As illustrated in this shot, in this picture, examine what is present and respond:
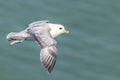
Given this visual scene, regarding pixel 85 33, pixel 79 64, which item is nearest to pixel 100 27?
pixel 85 33

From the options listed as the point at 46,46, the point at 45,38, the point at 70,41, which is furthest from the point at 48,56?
the point at 70,41

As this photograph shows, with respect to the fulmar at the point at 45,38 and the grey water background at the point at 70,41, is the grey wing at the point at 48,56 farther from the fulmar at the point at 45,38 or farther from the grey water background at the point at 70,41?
the grey water background at the point at 70,41

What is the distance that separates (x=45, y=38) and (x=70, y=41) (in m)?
4.97

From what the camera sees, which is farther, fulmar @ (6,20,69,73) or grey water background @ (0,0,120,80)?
grey water background @ (0,0,120,80)

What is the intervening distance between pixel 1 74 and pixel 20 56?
2.63 ft

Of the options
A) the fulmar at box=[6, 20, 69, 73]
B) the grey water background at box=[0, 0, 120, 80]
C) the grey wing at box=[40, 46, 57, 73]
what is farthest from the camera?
the grey water background at box=[0, 0, 120, 80]

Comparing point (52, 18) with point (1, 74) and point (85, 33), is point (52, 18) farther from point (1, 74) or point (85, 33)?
point (1, 74)

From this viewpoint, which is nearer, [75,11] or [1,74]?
[1,74]

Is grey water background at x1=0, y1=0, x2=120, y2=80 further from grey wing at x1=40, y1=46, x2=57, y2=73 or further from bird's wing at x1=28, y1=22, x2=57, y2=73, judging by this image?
grey wing at x1=40, y1=46, x2=57, y2=73

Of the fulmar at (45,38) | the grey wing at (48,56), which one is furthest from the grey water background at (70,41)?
the grey wing at (48,56)

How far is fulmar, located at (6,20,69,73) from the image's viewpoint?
50.6 feet

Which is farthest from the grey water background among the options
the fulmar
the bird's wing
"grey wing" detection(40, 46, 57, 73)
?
"grey wing" detection(40, 46, 57, 73)

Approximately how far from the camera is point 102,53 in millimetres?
20688

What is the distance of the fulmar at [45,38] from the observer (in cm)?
1542
